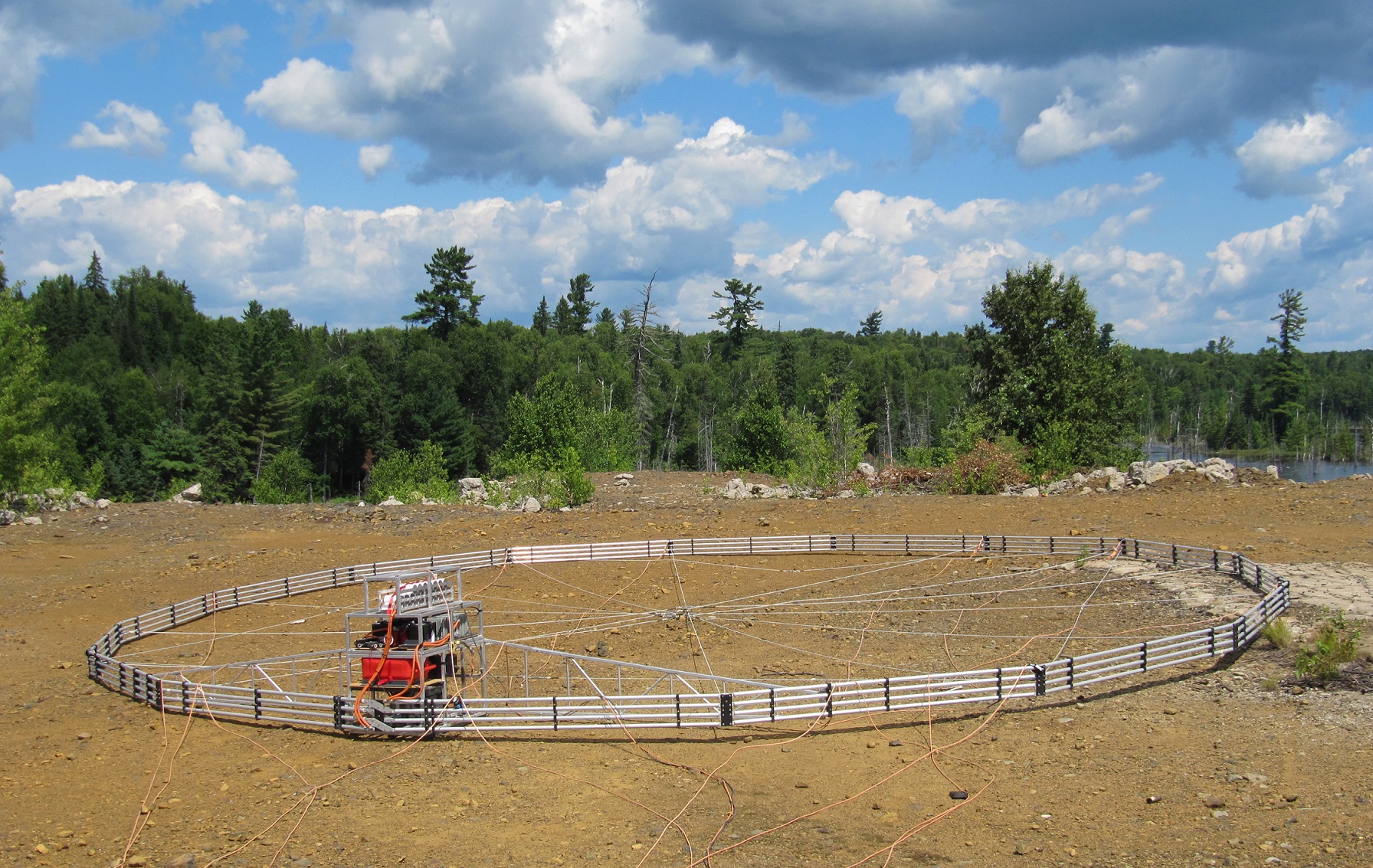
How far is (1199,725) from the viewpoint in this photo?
1473 centimetres

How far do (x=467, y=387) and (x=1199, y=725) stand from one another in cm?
9985

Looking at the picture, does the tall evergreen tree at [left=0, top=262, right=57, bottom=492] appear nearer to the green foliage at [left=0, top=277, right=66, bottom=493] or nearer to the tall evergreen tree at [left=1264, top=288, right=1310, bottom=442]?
the green foliage at [left=0, top=277, right=66, bottom=493]

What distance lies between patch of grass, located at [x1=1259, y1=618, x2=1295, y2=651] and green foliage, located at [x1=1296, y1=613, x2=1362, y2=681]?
1.11 feet

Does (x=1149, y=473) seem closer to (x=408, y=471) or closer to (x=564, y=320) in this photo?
(x=408, y=471)

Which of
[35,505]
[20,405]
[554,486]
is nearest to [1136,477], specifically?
[554,486]

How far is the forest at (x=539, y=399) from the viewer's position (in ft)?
168

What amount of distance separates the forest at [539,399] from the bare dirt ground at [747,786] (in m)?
26.5

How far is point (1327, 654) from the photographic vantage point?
52.9 feet

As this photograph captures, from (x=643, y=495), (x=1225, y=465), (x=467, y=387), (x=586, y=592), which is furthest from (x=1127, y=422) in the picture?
(x=467, y=387)

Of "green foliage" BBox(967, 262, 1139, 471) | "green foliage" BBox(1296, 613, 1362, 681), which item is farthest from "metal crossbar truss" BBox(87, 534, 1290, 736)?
"green foliage" BBox(967, 262, 1139, 471)

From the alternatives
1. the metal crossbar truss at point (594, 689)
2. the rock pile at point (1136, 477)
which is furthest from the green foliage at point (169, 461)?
the rock pile at point (1136, 477)

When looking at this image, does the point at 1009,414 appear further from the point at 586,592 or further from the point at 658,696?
the point at 658,696

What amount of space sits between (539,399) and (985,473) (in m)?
25.3

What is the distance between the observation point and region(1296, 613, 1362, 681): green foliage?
52.0ft
